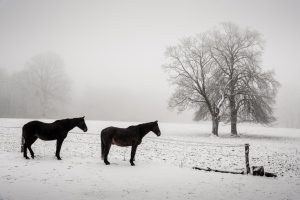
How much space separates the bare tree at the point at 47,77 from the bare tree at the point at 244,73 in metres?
30.5

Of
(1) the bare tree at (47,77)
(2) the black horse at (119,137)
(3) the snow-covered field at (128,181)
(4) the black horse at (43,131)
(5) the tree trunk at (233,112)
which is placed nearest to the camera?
(3) the snow-covered field at (128,181)

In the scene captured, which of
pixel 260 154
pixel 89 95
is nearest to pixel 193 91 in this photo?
pixel 260 154

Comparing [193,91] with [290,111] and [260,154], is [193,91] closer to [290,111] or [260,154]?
[260,154]

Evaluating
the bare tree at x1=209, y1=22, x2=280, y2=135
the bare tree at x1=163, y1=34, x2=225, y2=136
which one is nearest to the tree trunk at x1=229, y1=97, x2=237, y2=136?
the bare tree at x1=209, y1=22, x2=280, y2=135

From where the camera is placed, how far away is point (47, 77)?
41969 mm

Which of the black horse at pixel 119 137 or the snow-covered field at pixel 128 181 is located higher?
the black horse at pixel 119 137

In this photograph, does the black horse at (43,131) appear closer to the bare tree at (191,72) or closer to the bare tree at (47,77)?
the bare tree at (191,72)

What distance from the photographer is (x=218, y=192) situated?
6668 millimetres

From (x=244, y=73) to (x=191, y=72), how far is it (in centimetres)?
595

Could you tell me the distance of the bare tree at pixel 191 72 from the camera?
25234 mm

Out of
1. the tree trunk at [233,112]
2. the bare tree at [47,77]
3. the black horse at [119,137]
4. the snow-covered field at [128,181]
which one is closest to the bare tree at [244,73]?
the tree trunk at [233,112]

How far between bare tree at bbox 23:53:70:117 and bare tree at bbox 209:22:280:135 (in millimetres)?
30532

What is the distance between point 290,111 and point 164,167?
55827 mm

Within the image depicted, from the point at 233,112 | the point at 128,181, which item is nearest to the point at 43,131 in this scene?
the point at 128,181
